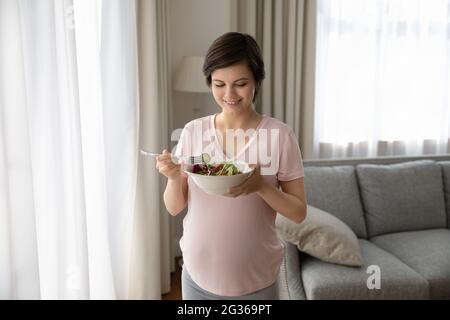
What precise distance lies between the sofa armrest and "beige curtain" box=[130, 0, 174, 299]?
2.84 feet

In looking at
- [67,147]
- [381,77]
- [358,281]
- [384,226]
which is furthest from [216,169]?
[381,77]

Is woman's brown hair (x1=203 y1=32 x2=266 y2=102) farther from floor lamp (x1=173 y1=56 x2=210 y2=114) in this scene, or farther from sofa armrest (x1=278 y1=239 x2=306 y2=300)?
floor lamp (x1=173 y1=56 x2=210 y2=114)

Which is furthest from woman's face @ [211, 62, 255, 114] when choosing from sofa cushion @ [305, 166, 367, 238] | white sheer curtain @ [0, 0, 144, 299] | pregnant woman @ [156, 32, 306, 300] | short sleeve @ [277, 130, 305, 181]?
sofa cushion @ [305, 166, 367, 238]

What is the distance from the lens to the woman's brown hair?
1.16m

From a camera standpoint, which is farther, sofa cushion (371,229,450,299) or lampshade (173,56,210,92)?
lampshade (173,56,210,92)

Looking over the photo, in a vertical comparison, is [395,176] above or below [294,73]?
below

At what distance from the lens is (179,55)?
3289 millimetres

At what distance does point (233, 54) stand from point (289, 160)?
0.97ft

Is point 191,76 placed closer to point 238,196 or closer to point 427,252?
point 427,252

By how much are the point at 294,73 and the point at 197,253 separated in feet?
8.20

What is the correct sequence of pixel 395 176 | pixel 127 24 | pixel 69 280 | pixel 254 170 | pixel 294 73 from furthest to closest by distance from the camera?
pixel 294 73 < pixel 395 176 < pixel 127 24 < pixel 69 280 < pixel 254 170

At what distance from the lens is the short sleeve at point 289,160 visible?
1188 mm
